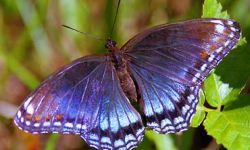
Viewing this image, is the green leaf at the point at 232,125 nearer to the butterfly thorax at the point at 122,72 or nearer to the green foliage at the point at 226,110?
the green foliage at the point at 226,110

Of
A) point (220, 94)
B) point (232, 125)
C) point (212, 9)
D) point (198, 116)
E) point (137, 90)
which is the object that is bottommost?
point (232, 125)

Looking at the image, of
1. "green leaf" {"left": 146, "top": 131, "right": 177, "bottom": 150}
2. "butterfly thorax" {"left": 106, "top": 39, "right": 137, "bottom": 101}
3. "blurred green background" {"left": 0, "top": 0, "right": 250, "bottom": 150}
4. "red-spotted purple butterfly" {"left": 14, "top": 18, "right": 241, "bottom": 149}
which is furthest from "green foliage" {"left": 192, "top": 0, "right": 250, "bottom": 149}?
"blurred green background" {"left": 0, "top": 0, "right": 250, "bottom": 150}

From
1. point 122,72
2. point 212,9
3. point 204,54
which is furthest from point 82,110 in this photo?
point 212,9

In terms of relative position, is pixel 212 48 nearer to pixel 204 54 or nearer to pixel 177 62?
pixel 204 54

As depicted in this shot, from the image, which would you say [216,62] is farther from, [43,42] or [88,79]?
[43,42]

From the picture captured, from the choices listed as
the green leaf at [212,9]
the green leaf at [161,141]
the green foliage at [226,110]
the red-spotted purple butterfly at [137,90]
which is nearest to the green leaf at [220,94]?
the green foliage at [226,110]

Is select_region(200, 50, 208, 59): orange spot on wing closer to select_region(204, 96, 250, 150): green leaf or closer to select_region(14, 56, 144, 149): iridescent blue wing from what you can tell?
select_region(204, 96, 250, 150): green leaf
